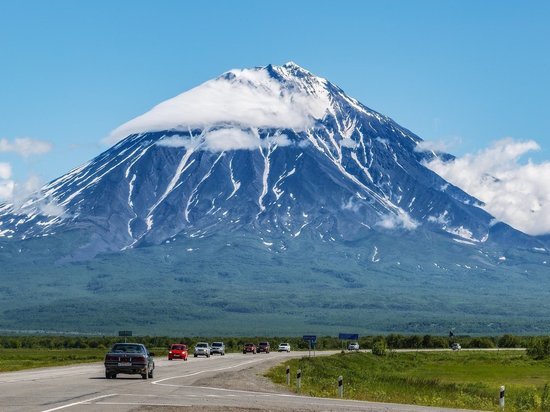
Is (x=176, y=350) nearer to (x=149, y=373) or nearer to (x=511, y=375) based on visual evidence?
(x=511, y=375)

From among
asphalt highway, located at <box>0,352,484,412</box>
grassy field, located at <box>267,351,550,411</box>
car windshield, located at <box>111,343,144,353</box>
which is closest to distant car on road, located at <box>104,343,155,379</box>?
car windshield, located at <box>111,343,144,353</box>

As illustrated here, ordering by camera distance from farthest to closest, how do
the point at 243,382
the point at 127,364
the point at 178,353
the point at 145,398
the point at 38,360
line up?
1. the point at 38,360
2. the point at 178,353
3. the point at 127,364
4. the point at 243,382
5. the point at 145,398

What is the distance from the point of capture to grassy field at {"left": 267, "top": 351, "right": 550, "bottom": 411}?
42.9 m

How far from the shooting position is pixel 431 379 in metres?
68.4

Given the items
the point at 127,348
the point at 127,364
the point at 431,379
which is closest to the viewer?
the point at 127,364

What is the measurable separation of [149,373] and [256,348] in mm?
67967

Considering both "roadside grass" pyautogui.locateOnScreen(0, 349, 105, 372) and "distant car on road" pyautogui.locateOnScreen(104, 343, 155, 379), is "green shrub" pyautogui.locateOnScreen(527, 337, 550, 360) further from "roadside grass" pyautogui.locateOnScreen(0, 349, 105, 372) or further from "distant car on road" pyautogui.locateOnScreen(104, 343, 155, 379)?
"distant car on road" pyautogui.locateOnScreen(104, 343, 155, 379)

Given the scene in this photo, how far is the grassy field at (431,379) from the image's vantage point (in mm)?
42934

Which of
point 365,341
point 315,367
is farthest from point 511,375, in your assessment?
point 365,341

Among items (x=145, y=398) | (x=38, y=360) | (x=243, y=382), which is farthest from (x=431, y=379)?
(x=145, y=398)

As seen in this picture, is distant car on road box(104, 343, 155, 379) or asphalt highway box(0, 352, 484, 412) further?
distant car on road box(104, 343, 155, 379)

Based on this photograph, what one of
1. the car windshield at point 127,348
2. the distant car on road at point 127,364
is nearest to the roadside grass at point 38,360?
the car windshield at point 127,348

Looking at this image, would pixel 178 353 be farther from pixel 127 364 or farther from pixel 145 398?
pixel 145 398

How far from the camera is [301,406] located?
3422 cm
